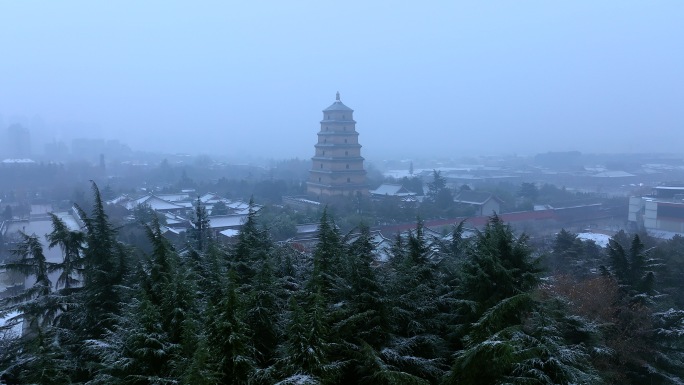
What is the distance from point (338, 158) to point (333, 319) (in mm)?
27586

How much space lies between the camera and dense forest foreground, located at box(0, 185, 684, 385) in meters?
4.58

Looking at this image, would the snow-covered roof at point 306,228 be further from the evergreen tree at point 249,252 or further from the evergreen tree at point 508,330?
the evergreen tree at point 508,330

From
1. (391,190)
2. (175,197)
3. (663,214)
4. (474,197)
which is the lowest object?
(663,214)

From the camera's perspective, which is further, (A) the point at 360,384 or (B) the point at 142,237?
(B) the point at 142,237

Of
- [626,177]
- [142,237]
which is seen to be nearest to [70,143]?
[142,237]

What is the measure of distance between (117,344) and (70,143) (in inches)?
3318

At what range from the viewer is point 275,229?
2141 centimetres

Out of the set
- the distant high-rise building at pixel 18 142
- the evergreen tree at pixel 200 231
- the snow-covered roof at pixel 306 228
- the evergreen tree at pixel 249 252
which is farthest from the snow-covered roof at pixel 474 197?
the distant high-rise building at pixel 18 142

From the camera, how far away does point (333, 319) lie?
533 cm

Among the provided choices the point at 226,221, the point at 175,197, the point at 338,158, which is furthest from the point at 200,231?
the point at 175,197

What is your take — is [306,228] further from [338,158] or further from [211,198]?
[211,198]

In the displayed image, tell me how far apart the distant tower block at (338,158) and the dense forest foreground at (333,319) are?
936 inches

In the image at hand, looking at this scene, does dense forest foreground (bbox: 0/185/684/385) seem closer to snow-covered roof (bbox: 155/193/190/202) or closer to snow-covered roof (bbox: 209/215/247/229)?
snow-covered roof (bbox: 209/215/247/229)

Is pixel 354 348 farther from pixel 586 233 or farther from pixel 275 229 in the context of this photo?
pixel 586 233
